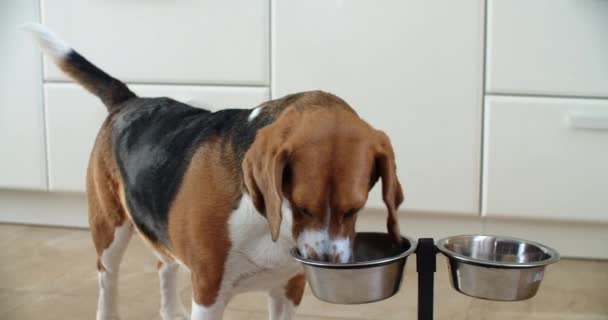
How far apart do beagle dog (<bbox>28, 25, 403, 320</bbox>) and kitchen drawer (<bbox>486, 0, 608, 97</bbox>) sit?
4.26ft

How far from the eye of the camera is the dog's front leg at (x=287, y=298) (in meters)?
1.86

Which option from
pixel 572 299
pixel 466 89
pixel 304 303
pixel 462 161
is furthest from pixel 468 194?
pixel 304 303

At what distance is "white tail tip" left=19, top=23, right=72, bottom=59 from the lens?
2.09 m

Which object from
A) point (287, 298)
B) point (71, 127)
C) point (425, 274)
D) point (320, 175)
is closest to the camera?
point (320, 175)

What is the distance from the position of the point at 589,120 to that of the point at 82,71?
1.79 metres

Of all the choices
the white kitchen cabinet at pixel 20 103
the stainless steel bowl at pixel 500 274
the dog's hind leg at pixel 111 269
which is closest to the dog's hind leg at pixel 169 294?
the dog's hind leg at pixel 111 269

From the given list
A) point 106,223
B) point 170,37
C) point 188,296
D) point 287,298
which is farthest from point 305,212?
point 170,37

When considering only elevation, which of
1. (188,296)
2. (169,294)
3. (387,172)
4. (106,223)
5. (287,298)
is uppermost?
(387,172)

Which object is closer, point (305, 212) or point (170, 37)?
point (305, 212)

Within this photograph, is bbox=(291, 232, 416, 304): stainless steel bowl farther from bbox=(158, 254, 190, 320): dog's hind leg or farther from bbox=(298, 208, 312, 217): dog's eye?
bbox=(158, 254, 190, 320): dog's hind leg

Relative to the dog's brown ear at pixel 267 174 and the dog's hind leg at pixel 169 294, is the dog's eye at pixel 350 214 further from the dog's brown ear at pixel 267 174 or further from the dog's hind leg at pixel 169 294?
the dog's hind leg at pixel 169 294

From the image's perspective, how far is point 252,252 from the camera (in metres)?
1.58

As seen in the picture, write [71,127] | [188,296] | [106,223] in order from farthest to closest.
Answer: [71,127] → [188,296] → [106,223]

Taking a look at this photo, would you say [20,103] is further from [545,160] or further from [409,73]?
[545,160]
